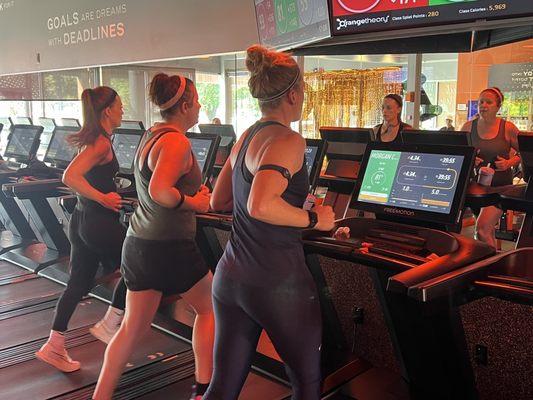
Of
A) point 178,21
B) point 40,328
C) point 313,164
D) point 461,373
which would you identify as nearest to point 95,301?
point 40,328

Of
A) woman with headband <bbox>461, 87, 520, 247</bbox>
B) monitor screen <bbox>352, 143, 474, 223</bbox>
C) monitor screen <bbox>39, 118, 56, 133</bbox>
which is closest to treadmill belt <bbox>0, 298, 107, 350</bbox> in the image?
monitor screen <bbox>352, 143, 474, 223</bbox>

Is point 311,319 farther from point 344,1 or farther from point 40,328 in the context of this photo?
point 40,328

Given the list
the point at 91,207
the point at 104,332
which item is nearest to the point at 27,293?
the point at 104,332

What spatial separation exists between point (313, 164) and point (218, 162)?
1416mm

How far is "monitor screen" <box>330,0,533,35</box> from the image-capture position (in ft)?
8.96

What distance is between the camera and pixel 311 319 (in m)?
1.82

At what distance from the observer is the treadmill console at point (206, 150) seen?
368 centimetres

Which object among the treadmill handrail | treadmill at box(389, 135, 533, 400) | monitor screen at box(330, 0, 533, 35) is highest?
monitor screen at box(330, 0, 533, 35)

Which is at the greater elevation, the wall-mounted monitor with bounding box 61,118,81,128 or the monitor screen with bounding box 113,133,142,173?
the wall-mounted monitor with bounding box 61,118,81,128

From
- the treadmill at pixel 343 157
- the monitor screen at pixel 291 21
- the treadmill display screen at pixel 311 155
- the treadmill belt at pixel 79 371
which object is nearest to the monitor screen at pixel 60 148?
the monitor screen at pixel 291 21

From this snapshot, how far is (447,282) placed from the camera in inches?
71.0

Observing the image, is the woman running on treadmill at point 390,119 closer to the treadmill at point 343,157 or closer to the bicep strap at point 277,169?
the treadmill at point 343,157

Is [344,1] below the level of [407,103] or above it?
above

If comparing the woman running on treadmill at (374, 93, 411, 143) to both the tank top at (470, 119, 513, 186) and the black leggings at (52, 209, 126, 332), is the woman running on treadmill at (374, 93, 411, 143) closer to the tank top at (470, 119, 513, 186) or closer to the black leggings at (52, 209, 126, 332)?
the tank top at (470, 119, 513, 186)
